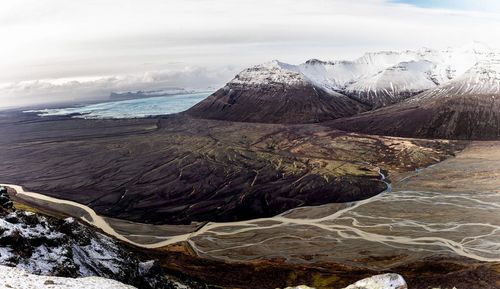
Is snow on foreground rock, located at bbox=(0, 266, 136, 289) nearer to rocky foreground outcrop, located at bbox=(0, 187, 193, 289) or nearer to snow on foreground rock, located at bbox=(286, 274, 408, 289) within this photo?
rocky foreground outcrop, located at bbox=(0, 187, 193, 289)

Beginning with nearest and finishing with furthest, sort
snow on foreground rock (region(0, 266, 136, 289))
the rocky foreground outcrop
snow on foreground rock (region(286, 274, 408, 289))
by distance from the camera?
snow on foreground rock (region(0, 266, 136, 289)) → the rocky foreground outcrop → snow on foreground rock (region(286, 274, 408, 289))

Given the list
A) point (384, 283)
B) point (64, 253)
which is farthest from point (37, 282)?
point (384, 283)

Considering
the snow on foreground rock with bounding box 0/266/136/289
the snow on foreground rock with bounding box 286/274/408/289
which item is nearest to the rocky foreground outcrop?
the snow on foreground rock with bounding box 0/266/136/289

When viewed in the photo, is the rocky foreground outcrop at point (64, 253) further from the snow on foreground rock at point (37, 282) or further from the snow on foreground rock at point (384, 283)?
the snow on foreground rock at point (384, 283)

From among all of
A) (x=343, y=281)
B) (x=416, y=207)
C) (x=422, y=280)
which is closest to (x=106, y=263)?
(x=343, y=281)

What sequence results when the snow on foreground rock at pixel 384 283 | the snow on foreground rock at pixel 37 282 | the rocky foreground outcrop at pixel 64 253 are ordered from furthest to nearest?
1. the snow on foreground rock at pixel 384 283
2. the rocky foreground outcrop at pixel 64 253
3. the snow on foreground rock at pixel 37 282

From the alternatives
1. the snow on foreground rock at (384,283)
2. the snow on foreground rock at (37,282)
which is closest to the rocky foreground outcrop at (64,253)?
the snow on foreground rock at (37,282)
